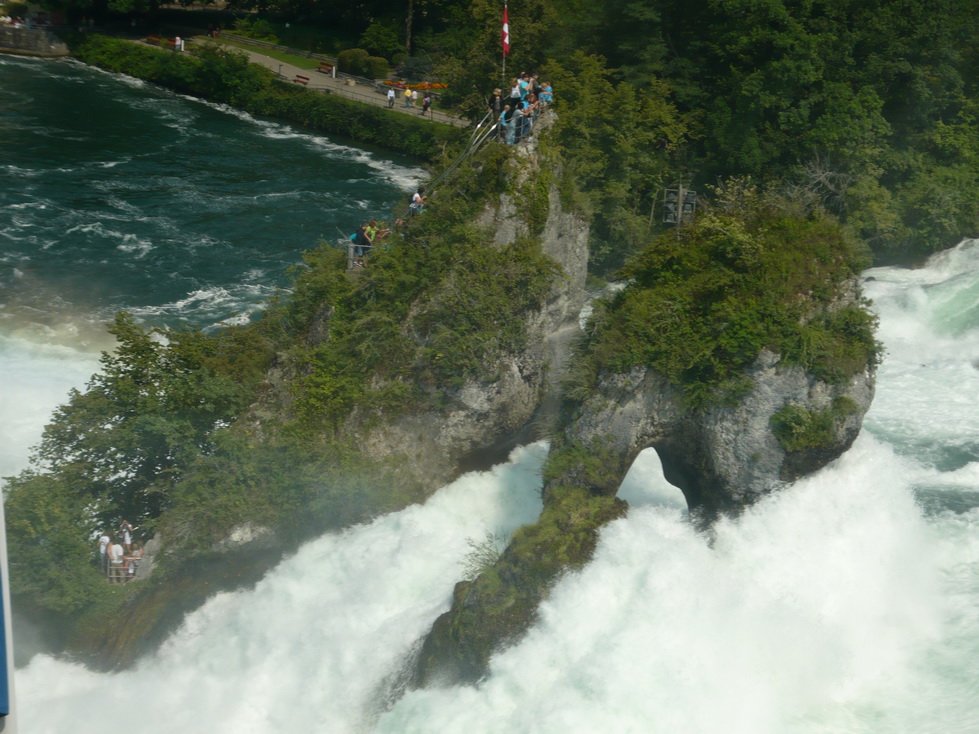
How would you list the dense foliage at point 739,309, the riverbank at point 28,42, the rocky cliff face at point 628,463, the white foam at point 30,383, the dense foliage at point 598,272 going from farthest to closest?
the riverbank at point 28,42 < the white foam at point 30,383 < the dense foliage at point 598,272 < the dense foliage at point 739,309 < the rocky cliff face at point 628,463

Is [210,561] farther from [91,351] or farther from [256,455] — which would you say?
[91,351]

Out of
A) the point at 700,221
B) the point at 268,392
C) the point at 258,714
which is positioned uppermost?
the point at 700,221

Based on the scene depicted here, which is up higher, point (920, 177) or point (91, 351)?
point (920, 177)

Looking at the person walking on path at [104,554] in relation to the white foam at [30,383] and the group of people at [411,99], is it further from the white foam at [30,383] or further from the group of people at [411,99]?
the group of people at [411,99]

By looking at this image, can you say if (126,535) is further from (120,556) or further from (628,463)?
(628,463)

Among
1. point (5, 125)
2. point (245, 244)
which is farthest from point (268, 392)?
point (5, 125)

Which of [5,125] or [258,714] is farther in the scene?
[5,125]

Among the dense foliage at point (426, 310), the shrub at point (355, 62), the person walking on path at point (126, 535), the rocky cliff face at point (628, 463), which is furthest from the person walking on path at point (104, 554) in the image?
the shrub at point (355, 62)
